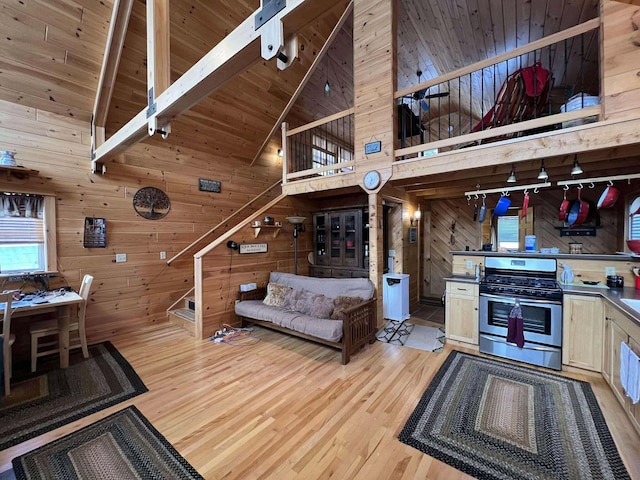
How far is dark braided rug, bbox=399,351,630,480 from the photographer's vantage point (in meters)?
1.71

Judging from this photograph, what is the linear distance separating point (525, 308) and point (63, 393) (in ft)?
15.9

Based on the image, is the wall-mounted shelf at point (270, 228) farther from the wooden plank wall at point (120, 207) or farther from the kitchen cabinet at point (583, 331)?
the kitchen cabinet at point (583, 331)

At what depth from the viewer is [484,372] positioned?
2.83m

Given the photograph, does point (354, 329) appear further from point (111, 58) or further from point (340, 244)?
point (111, 58)

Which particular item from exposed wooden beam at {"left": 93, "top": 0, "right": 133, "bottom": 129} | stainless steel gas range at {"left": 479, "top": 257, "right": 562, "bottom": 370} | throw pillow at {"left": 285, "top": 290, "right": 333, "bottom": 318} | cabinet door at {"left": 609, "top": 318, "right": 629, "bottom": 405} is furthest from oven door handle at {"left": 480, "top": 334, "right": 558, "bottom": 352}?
exposed wooden beam at {"left": 93, "top": 0, "right": 133, "bottom": 129}

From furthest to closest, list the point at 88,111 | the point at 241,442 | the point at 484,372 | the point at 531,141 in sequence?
the point at 88,111 < the point at 484,372 < the point at 531,141 < the point at 241,442

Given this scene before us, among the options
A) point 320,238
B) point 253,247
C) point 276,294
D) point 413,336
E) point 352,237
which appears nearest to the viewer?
point 413,336

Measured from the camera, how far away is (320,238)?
559 centimetres

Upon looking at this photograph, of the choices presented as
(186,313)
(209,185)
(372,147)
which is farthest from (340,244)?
(186,313)

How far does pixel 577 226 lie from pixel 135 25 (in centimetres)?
697

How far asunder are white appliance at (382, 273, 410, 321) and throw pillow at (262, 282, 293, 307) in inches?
65.1

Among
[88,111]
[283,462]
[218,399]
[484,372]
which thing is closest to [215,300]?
[218,399]

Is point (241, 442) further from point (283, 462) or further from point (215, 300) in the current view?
point (215, 300)

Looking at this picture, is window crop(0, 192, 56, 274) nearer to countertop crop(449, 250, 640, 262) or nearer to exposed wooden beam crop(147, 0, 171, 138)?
exposed wooden beam crop(147, 0, 171, 138)
